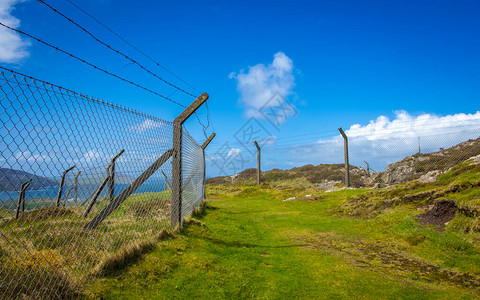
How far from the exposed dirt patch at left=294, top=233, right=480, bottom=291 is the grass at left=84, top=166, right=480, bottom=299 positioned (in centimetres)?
1

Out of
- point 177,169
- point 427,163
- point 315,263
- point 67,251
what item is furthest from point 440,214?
point 427,163

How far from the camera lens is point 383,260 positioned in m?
5.52

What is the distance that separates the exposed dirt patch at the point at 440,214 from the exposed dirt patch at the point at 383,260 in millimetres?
1453

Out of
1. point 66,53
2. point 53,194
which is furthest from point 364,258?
point 66,53

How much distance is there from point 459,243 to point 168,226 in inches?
221

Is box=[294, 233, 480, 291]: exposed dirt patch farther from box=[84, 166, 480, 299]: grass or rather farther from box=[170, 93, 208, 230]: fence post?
box=[170, 93, 208, 230]: fence post

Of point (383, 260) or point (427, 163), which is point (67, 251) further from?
point (427, 163)

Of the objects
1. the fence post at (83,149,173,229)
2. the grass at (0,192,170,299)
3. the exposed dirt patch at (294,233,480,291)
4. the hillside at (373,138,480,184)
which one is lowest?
the exposed dirt patch at (294,233,480,291)

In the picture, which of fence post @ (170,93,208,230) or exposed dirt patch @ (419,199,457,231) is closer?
fence post @ (170,93,208,230)

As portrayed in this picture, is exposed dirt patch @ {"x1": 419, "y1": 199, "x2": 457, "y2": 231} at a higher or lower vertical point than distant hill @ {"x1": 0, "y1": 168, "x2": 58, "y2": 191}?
lower

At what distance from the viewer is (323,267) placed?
5141 mm

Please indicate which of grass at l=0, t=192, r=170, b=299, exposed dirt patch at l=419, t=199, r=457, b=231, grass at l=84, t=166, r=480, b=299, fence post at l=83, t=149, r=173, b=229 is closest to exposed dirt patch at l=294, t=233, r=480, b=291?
grass at l=84, t=166, r=480, b=299

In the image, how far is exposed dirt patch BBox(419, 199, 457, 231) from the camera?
6855 millimetres

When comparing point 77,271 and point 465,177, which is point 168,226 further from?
point 465,177
